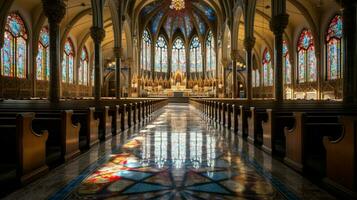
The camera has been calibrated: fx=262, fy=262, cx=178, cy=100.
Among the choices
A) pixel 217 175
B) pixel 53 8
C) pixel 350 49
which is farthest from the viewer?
pixel 53 8

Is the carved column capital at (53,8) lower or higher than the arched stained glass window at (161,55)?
lower

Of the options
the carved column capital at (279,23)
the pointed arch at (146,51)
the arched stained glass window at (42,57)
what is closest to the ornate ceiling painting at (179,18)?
the pointed arch at (146,51)

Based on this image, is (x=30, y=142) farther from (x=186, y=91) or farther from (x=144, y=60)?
(x=144, y=60)

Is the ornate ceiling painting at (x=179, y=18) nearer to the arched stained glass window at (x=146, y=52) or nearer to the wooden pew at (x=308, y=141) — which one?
the arched stained glass window at (x=146, y=52)

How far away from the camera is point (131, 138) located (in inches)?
295

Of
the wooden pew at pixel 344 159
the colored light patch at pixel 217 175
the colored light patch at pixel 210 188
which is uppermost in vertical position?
the wooden pew at pixel 344 159

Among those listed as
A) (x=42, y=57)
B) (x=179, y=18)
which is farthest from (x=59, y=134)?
(x=179, y=18)

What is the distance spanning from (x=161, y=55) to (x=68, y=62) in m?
18.7

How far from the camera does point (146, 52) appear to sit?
45.0 meters

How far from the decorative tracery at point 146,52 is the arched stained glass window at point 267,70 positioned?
1917cm

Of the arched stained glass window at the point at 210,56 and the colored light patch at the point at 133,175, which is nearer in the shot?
the colored light patch at the point at 133,175

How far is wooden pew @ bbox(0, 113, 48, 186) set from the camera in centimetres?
357

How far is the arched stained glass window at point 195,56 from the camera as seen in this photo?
1869 inches

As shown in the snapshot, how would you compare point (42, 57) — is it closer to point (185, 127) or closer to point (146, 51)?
point (146, 51)
